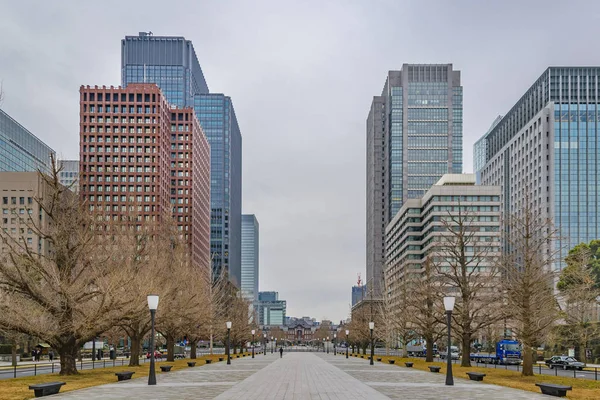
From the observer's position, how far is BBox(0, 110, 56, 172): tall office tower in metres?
162

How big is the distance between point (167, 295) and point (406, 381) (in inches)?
802

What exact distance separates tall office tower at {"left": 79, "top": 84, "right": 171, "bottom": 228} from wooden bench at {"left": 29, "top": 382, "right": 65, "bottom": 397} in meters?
139

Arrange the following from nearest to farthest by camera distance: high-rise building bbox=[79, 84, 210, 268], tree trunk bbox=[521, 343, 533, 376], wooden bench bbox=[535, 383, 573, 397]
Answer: wooden bench bbox=[535, 383, 573, 397]
tree trunk bbox=[521, 343, 533, 376]
high-rise building bbox=[79, 84, 210, 268]

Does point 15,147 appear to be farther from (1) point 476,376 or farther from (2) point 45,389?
(1) point 476,376

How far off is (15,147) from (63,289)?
153 meters

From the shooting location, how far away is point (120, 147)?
165 m

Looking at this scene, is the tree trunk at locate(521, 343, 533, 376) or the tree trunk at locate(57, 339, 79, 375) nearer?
the tree trunk at locate(57, 339, 79, 375)

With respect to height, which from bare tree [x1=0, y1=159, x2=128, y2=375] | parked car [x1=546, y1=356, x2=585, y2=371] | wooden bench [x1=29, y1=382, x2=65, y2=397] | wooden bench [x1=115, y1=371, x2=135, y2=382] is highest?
bare tree [x1=0, y1=159, x2=128, y2=375]

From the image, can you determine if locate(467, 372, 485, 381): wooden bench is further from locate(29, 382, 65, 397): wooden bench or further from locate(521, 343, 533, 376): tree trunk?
locate(29, 382, 65, 397): wooden bench

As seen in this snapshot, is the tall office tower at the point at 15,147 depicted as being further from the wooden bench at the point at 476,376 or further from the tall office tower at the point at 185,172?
the wooden bench at the point at 476,376

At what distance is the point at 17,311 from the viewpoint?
34.5 m

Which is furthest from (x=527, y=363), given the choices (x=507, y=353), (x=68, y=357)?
(x=507, y=353)

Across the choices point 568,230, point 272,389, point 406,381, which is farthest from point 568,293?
point 568,230

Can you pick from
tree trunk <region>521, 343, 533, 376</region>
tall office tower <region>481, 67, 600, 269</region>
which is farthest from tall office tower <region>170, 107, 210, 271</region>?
tree trunk <region>521, 343, 533, 376</region>
